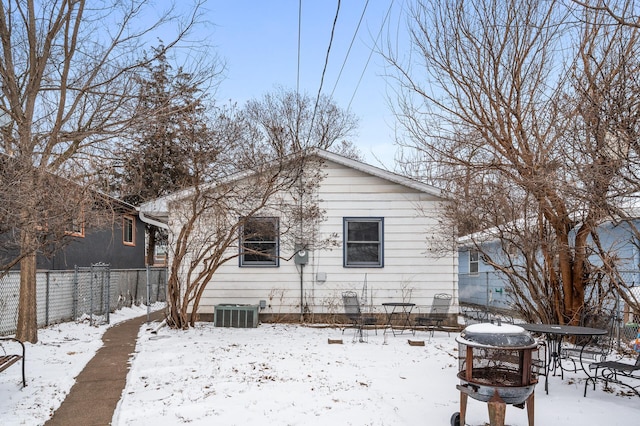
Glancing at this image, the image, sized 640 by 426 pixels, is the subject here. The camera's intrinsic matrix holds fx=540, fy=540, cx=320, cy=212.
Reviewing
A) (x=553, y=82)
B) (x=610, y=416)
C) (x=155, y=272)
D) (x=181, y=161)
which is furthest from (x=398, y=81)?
(x=155, y=272)

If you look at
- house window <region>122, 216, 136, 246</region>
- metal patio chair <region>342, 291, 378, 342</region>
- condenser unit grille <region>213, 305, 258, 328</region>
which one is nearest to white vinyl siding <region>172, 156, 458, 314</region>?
metal patio chair <region>342, 291, 378, 342</region>

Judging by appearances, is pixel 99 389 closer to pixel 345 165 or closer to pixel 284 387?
pixel 284 387

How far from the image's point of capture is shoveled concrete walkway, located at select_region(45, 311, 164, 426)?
5613 millimetres

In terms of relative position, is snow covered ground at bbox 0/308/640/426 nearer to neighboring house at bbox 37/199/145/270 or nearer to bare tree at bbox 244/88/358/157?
neighboring house at bbox 37/199/145/270

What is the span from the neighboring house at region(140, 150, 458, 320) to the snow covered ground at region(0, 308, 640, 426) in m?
2.49

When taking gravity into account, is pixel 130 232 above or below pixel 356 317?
above

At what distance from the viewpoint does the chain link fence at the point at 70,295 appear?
11.2m

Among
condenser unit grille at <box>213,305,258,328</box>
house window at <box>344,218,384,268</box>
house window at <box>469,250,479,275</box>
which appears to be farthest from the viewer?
house window at <box>469,250,479,275</box>

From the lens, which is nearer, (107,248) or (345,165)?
(345,165)

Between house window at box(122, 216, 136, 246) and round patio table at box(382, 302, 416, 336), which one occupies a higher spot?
house window at box(122, 216, 136, 246)

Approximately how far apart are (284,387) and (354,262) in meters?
6.54

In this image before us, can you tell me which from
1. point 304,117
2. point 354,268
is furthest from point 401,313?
point 304,117

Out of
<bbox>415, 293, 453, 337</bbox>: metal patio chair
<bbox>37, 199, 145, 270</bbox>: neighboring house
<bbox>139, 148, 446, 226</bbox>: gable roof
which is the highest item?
<bbox>139, 148, 446, 226</bbox>: gable roof

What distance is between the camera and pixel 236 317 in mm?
12281
